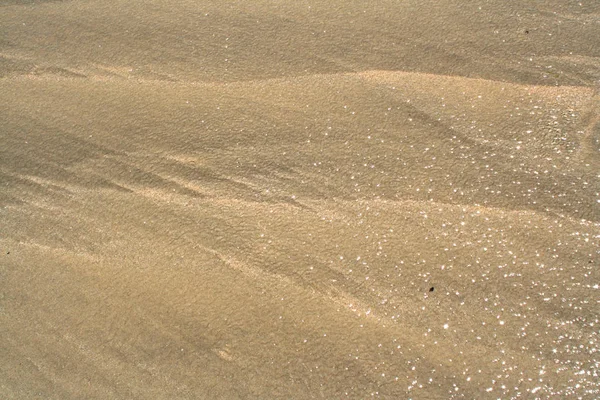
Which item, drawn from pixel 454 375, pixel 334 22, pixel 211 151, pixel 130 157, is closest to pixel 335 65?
pixel 334 22

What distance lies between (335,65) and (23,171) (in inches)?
31.1

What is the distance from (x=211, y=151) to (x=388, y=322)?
0.55 m

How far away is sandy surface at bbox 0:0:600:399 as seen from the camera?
1.15m

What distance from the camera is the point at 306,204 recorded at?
4.25 feet

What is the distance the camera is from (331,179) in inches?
51.9

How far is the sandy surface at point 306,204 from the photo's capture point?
1.15 m

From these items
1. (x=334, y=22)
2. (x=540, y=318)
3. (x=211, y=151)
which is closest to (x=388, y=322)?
(x=540, y=318)

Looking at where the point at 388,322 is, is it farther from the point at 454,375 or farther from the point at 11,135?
the point at 11,135

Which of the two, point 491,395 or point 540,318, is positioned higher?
point 540,318

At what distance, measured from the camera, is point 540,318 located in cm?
113

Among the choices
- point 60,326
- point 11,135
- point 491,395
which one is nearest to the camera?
point 491,395

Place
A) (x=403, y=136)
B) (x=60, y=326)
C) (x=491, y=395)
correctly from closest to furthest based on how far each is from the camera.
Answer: (x=491, y=395)
(x=60, y=326)
(x=403, y=136)

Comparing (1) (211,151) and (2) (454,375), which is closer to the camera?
(2) (454,375)

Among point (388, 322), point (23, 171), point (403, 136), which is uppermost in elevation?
point (403, 136)
